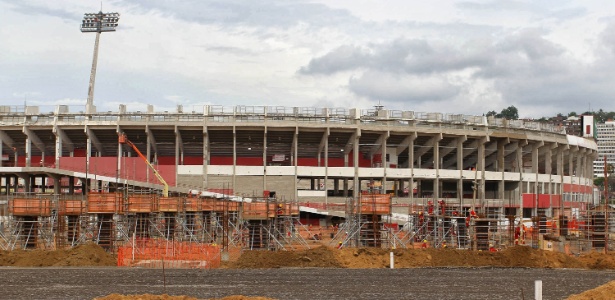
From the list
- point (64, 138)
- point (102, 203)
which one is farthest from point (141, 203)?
point (64, 138)

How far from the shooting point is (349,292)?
27219 millimetres

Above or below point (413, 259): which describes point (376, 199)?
above

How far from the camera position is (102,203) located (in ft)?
147

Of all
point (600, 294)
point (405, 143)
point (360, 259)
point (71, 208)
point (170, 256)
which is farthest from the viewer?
point (405, 143)

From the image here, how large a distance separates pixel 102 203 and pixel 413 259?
762 inches

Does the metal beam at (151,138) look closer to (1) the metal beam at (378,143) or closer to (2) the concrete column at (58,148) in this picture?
(2) the concrete column at (58,148)

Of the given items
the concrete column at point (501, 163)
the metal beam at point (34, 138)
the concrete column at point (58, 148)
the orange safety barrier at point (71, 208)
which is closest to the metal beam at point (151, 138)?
the concrete column at point (58, 148)

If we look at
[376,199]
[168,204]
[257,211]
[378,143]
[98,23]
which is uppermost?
[98,23]

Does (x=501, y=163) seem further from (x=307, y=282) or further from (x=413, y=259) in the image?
(x=307, y=282)

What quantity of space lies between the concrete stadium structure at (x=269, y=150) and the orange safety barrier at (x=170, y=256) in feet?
92.3

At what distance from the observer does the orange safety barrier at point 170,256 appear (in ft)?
127

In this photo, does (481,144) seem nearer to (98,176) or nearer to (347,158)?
(347,158)

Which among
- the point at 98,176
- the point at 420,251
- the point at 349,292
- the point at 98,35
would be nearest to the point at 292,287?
the point at 349,292

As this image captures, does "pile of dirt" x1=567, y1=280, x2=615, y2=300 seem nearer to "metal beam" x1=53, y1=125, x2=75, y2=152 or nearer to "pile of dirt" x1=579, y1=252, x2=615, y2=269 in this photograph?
"pile of dirt" x1=579, y1=252, x2=615, y2=269
